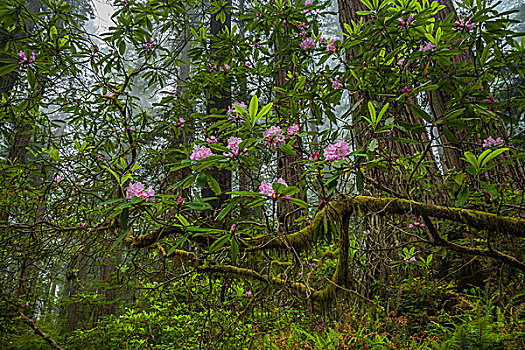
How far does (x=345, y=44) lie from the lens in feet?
6.38

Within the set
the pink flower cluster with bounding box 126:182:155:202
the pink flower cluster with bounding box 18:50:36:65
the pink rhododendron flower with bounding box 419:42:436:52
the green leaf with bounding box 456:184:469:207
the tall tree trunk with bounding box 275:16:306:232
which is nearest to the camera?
the green leaf with bounding box 456:184:469:207

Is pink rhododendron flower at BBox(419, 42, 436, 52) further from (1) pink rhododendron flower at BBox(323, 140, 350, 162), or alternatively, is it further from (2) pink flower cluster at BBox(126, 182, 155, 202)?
(2) pink flower cluster at BBox(126, 182, 155, 202)

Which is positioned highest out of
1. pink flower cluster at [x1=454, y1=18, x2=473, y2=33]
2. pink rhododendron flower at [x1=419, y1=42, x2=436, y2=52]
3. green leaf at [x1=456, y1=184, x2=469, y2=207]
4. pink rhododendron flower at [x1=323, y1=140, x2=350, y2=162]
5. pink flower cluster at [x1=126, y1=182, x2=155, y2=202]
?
pink flower cluster at [x1=454, y1=18, x2=473, y2=33]

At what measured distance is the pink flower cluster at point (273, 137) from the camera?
159 cm

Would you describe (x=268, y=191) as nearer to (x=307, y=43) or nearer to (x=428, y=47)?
(x=428, y=47)

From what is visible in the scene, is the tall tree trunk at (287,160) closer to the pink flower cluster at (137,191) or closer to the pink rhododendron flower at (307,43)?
the pink rhododendron flower at (307,43)

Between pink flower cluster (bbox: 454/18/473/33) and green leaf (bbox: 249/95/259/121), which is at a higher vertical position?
pink flower cluster (bbox: 454/18/473/33)

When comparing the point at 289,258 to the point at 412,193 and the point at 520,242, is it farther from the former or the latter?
the point at 520,242

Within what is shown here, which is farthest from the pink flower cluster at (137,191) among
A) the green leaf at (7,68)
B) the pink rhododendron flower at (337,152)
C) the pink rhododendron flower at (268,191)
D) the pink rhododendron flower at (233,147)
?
the green leaf at (7,68)

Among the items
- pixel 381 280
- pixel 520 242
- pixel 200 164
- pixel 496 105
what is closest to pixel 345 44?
pixel 496 105

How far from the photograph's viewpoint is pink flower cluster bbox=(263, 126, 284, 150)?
1.59 m

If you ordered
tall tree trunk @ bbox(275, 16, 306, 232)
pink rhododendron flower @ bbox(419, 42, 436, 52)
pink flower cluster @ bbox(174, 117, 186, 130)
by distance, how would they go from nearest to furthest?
tall tree trunk @ bbox(275, 16, 306, 232), pink rhododendron flower @ bbox(419, 42, 436, 52), pink flower cluster @ bbox(174, 117, 186, 130)

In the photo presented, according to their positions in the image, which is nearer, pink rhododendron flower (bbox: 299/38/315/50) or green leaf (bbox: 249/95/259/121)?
green leaf (bbox: 249/95/259/121)

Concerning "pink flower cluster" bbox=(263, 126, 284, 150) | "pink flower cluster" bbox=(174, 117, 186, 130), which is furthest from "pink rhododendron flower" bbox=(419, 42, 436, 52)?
"pink flower cluster" bbox=(174, 117, 186, 130)
